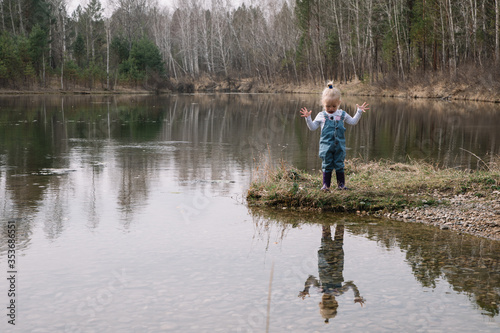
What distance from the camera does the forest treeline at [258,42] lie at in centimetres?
5400

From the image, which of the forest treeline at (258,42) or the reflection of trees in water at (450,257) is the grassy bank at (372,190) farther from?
the forest treeline at (258,42)

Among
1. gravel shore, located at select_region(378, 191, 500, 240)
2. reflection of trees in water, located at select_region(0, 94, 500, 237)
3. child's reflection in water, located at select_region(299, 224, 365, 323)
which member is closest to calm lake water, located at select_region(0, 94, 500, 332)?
child's reflection in water, located at select_region(299, 224, 365, 323)

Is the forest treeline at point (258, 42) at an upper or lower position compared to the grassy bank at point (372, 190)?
upper

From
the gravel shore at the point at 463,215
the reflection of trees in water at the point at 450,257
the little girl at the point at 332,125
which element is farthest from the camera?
the little girl at the point at 332,125

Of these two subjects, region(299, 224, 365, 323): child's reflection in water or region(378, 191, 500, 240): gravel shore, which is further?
region(378, 191, 500, 240): gravel shore

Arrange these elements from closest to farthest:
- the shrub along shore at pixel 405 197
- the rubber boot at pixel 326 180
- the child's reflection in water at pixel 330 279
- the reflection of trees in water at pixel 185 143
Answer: the child's reflection in water at pixel 330 279 → the shrub along shore at pixel 405 197 → the rubber boot at pixel 326 180 → the reflection of trees in water at pixel 185 143

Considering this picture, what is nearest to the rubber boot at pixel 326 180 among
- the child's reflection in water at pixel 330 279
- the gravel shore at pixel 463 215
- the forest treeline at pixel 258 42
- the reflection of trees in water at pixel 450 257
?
the gravel shore at pixel 463 215

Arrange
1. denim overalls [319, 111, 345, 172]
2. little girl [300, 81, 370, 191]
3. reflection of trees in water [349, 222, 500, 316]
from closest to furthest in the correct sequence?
reflection of trees in water [349, 222, 500, 316]
little girl [300, 81, 370, 191]
denim overalls [319, 111, 345, 172]

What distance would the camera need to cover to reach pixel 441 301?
5570 mm

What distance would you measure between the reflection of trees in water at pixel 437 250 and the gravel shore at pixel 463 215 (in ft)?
0.69

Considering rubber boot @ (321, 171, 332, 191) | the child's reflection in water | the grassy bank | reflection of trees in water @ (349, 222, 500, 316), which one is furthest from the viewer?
rubber boot @ (321, 171, 332, 191)

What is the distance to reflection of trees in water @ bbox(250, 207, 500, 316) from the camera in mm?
A: 5922

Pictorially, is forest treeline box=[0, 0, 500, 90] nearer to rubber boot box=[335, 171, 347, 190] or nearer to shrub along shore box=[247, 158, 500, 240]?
shrub along shore box=[247, 158, 500, 240]

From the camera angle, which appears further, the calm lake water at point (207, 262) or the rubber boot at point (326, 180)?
the rubber boot at point (326, 180)
